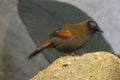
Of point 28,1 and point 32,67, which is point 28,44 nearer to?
point 32,67

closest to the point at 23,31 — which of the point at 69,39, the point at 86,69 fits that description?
the point at 69,39

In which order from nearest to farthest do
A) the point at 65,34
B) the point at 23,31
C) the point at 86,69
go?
the point at 86,69 < the point at 65,34 < the point at 23,31

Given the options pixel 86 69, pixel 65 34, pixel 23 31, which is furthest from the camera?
pixel 23 31

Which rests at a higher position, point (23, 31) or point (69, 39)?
point (69, 39)

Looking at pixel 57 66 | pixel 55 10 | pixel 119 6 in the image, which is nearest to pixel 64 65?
pixel 57 66

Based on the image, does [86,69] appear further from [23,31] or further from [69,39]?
[23,31]

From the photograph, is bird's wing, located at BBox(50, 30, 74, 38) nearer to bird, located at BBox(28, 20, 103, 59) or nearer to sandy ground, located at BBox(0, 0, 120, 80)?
bird, located at BBox(28, 20, 103, 59)
